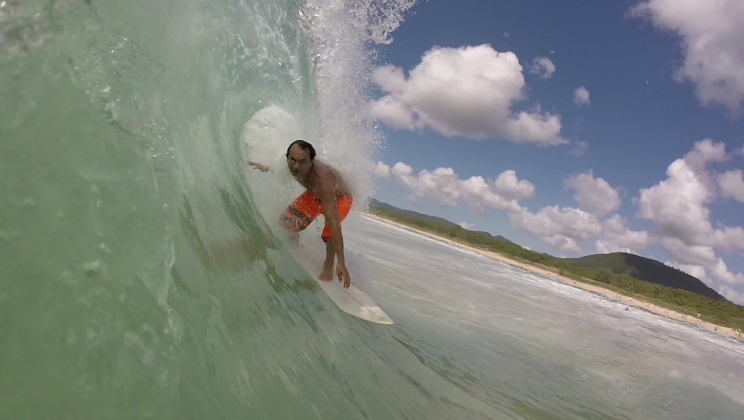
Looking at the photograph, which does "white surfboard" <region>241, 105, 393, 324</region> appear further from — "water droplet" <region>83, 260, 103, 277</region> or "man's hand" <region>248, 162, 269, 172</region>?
"water droplet" <region>83, 260, 103, 277</region>

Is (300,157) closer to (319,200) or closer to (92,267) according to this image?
(319,200)

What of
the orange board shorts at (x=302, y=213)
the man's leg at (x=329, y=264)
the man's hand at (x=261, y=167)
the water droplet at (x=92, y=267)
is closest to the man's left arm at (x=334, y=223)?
the man's leg at (x=329, y=264)

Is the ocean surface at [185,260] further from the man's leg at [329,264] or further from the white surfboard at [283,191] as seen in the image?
the man's leg at [329,264]

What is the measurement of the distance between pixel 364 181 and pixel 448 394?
9.67 feet

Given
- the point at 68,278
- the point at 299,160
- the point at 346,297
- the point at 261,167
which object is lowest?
the point at 346,297

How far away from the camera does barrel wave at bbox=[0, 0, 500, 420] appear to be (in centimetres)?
146

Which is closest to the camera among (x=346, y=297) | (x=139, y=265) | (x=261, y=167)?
(x=139, y=265)

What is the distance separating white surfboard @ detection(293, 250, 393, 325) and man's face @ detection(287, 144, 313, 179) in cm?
91

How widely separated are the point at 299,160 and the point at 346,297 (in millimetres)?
1457

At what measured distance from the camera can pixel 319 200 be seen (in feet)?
15.4

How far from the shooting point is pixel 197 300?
2162 millimetres

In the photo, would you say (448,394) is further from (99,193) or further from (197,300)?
(99,193)

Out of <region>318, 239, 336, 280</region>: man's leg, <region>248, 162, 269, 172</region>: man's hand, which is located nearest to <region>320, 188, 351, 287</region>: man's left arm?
<region>318, 239, 336, 280</region>: man's leg

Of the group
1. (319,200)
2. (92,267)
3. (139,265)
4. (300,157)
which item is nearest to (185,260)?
(139,265)
